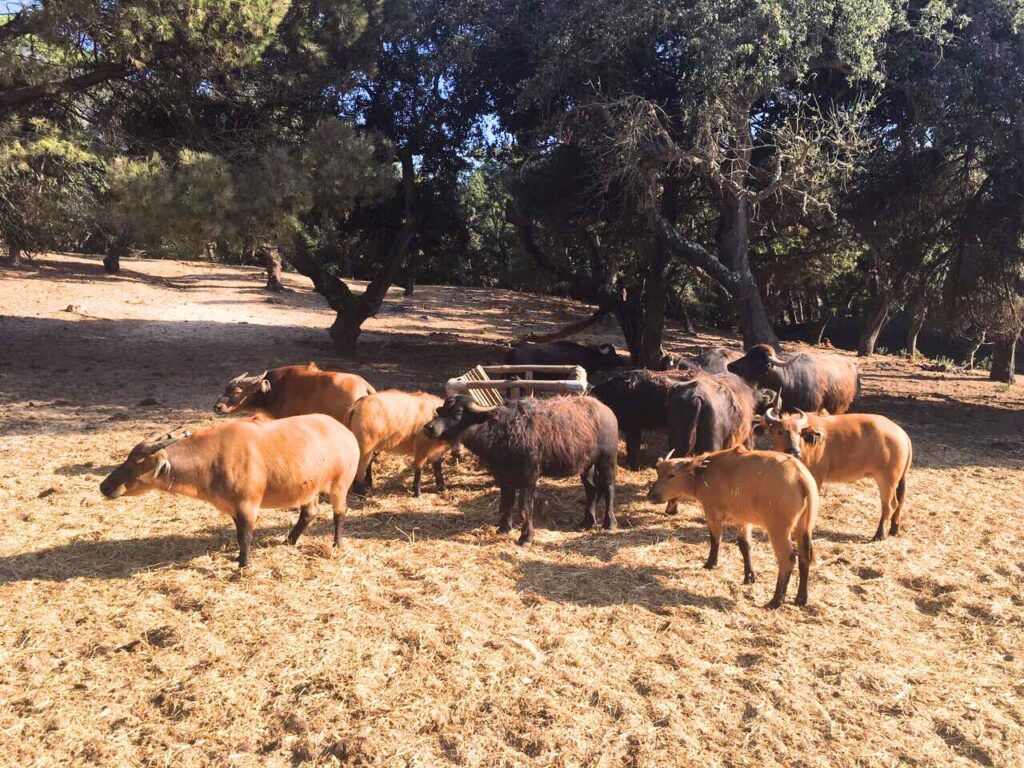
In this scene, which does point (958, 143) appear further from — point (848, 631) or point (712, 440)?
point (848, 631)

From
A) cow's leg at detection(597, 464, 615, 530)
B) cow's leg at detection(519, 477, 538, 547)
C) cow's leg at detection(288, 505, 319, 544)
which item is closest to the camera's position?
→ cow's leg at detection(288, 505, 319, 544)

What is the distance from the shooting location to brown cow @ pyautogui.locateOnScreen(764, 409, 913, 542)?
21.9 feet

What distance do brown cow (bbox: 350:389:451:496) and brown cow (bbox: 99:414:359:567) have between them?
3.66 feet

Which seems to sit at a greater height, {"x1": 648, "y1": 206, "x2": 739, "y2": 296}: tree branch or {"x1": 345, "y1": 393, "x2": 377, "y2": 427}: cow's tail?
{"x1": 648, "y1": 206, "x2": 739, "y2": 296}: tree branch

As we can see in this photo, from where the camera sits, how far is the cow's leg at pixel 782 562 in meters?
5.29

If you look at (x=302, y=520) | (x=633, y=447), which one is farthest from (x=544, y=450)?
(x=633, y=447)

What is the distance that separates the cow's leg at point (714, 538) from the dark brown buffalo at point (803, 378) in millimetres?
4843

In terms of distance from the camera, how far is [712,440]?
782 centimetres

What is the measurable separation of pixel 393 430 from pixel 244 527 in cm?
207

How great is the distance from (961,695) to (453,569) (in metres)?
3.56

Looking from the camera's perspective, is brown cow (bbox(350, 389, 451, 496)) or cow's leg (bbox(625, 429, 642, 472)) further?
cow's leg (bbox(625, 429, 642, 472))

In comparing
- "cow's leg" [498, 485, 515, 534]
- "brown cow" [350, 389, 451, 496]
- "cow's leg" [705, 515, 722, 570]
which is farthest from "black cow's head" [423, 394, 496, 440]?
"cow's leg" [705, 515, 722, 570]

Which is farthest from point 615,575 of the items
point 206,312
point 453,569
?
point 206,312

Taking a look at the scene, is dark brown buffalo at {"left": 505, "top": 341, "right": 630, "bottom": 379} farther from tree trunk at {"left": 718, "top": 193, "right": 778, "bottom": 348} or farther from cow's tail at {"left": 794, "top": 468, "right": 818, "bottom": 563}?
cow's tail at {"left": 794, "top": 468, "right": 818, "bottom": 563}
